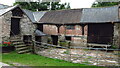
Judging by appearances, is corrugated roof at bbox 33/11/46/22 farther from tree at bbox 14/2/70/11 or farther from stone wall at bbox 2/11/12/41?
tree at bbox 14/2/70/11

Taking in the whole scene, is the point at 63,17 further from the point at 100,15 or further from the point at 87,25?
the point at 100,15

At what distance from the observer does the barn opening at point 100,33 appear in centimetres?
1454

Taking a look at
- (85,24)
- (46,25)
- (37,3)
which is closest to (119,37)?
(85,24)

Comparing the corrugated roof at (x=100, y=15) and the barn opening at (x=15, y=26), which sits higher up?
the corrugated roof at (x=100, y=15)

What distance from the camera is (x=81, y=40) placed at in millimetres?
15711

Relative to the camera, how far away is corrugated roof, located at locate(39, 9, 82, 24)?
16.8 m

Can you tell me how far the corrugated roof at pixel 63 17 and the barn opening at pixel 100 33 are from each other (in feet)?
7.90

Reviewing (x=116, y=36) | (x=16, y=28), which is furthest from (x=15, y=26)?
(x=116, y=36)

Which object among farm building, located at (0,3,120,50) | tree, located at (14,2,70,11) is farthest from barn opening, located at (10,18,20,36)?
tree, located at (14,2,70,11)

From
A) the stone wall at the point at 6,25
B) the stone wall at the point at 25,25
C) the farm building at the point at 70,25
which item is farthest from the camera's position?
the stone wall at the point at 25,25

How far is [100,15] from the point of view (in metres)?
16.2

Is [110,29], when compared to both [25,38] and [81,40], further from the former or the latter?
[25,38]

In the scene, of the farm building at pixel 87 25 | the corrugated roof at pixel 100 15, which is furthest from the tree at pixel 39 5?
the corrugated roof at pixel 100 15

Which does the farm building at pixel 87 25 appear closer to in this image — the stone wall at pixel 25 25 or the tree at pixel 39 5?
the stone wall at pixel 25 25
